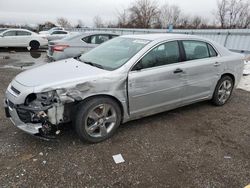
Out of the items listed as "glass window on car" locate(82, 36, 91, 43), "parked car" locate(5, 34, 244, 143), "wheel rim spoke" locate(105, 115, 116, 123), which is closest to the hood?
"parked car" locate(5, 34, 244, 143)

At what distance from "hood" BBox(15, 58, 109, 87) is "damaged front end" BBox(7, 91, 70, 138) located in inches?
6.8

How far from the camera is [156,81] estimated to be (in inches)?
143

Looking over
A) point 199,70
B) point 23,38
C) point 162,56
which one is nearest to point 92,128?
point 162,56

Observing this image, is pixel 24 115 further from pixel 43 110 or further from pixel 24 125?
pixel 43 110

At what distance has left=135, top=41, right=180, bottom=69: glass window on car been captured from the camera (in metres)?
3.61

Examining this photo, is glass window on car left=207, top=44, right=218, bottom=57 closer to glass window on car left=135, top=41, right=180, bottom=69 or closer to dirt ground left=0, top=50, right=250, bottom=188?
glass window on car left=135, top=41, right=180, bottom=69

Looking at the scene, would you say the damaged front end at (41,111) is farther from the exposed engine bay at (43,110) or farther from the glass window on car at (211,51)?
the glass window on car at (211,51)

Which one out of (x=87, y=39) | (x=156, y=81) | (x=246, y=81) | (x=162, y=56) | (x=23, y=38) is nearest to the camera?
(x=156, y=81)

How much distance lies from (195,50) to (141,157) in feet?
7.80

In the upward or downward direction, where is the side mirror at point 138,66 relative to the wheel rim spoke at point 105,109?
upward

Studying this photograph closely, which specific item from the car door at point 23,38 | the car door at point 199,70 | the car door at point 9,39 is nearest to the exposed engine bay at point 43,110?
the car door at point 199,70

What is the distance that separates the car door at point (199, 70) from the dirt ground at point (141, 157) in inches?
21.6

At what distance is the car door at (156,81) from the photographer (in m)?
3.49

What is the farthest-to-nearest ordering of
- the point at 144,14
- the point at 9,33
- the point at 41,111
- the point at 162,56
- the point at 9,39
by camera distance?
the point at 144,14
the point at 9,33
the point at 9,39
the point at 162,56
the point at 41,111
